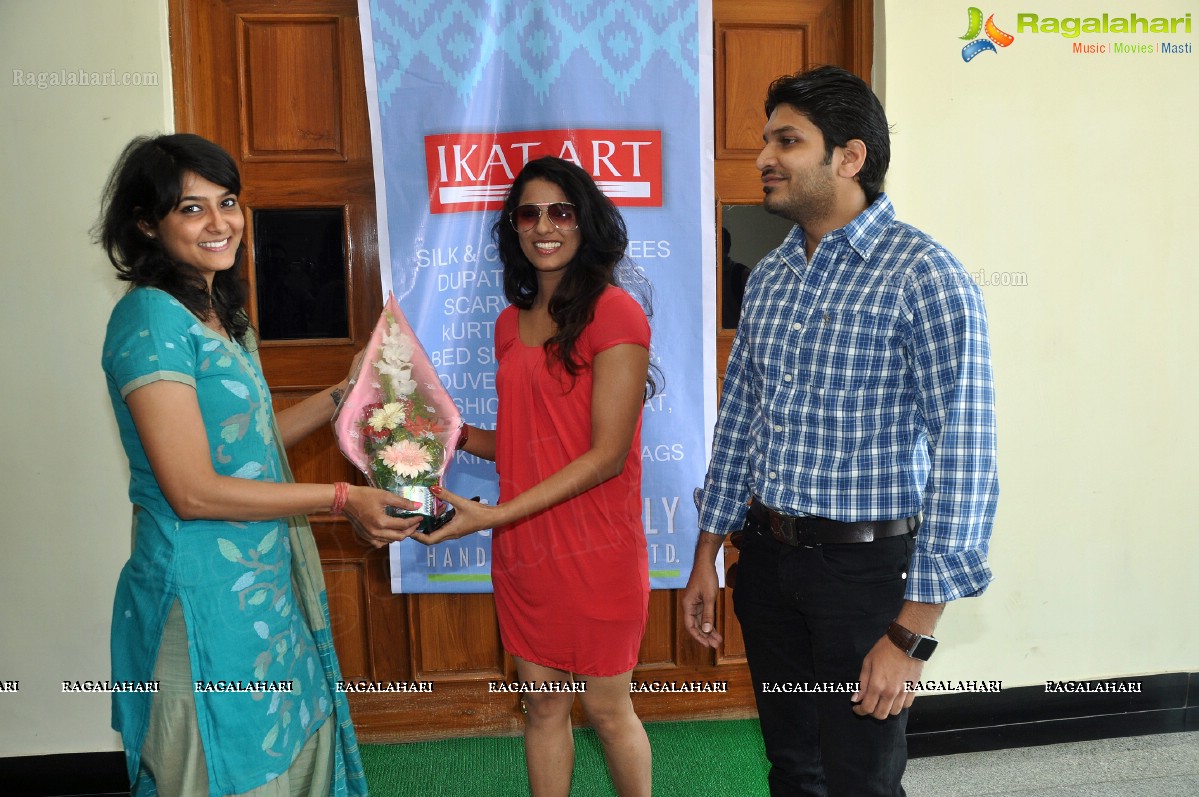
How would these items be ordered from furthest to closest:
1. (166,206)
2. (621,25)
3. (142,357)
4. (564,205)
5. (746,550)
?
(621,25)
(564,205)
(746,550)
(166,206)
(142,357)

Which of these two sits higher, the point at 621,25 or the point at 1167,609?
the point at 621,25

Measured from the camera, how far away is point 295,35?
8.96ft

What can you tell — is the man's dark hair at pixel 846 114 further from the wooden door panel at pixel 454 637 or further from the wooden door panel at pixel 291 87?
the wooden door panel at pixel 454 637

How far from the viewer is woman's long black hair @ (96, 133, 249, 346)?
1.53 metres

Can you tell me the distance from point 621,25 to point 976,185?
1.26 m

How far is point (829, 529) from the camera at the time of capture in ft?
5.19

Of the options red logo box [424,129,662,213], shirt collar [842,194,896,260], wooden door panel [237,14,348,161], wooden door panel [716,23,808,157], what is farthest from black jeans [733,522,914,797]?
wooden door panel [237,14,348,161]

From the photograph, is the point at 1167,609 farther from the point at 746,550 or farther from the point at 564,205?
the point at 564,205

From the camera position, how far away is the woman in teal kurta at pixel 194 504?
146 centimetres

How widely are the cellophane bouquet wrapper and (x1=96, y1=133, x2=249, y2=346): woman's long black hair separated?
33 centimetres

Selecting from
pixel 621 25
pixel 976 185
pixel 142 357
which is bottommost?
pixel 142 357

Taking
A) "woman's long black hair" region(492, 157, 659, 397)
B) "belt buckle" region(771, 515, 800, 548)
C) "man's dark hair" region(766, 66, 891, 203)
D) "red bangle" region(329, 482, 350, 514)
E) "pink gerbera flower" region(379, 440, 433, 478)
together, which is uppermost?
"man's dark hair" region(766, 66, 891, 203)

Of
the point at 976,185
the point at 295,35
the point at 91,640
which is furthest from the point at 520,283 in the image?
the point at 91,640

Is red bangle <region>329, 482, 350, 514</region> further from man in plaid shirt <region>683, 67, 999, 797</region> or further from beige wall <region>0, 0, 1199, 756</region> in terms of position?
beige wall <region>0, 0, 1199, 756</region>
